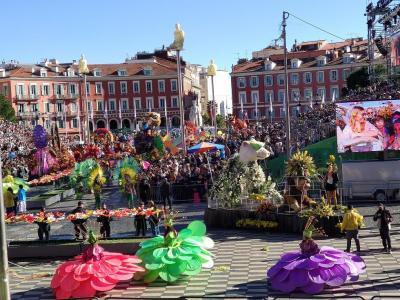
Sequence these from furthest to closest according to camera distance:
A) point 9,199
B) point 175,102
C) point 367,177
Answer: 1. point 175,102
2. point 9,199
3. point 367,177

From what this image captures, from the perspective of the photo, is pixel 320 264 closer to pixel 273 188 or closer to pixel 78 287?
pixel 78 287

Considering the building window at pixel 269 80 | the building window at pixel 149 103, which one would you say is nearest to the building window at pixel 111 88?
the building window at pixel 149 103

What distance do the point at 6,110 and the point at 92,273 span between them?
7430cm

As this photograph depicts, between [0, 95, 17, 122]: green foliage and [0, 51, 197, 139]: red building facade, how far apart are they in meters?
4.68

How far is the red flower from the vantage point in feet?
42.6

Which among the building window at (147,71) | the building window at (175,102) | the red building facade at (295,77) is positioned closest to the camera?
the red building facade at (295,77)

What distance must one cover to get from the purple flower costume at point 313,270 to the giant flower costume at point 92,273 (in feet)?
9.88

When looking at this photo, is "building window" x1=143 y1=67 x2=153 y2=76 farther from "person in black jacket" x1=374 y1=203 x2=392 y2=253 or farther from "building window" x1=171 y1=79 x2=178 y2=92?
"person in black jacket" x1=374 y1=203 x2=392 y2=253

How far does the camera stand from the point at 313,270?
1266 centimetres

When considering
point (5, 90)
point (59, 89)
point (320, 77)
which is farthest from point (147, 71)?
point (320, 77)

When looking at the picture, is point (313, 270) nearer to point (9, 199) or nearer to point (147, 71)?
point (9, 199)

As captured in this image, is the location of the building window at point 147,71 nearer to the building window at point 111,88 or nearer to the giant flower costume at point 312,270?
the building window at point 111,88

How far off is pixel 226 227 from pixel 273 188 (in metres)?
2.03

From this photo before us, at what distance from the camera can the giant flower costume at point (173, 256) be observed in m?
14.0
